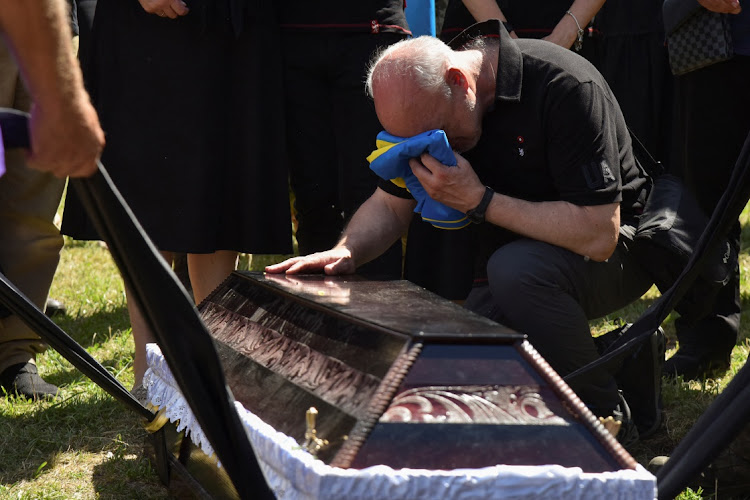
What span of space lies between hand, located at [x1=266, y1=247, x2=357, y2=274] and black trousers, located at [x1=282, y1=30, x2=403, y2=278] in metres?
0.48

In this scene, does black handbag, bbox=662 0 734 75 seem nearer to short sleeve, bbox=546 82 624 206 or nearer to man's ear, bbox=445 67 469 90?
short sleeve, bbox=546 82 624 206

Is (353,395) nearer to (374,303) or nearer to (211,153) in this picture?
(374,303)

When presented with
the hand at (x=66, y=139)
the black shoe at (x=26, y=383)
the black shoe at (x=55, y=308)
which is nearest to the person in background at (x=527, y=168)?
the hand at (x=66, y=139)

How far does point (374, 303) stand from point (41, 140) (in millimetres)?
775

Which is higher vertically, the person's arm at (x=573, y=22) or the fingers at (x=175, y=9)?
the fingers at (x=175, y=9)

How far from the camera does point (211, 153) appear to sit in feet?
10.8

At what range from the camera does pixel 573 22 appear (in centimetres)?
382

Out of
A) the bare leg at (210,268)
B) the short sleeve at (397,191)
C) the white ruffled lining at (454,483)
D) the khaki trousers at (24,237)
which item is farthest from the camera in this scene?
the khaki trousers at (24,237)

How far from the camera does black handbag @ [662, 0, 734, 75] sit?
3.14 meters

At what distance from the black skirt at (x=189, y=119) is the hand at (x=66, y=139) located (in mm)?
1608

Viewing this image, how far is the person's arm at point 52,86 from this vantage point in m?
1.59

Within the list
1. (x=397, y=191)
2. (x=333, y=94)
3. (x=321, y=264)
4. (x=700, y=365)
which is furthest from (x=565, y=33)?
(x=321, y=264)

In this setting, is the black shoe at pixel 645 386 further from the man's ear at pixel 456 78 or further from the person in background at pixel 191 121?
the person in background at pixel 191 121

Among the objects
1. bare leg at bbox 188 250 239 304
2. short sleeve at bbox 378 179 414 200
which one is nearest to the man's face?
short sleeve at bbox 378 179 414 200
